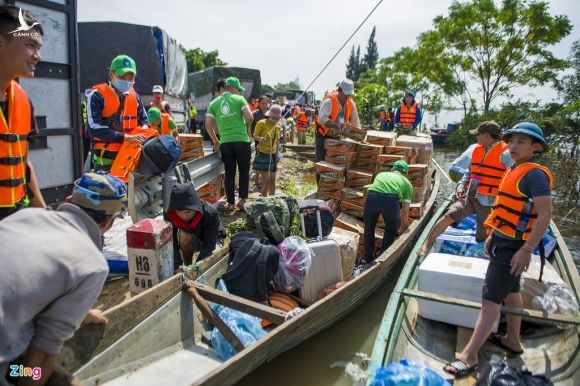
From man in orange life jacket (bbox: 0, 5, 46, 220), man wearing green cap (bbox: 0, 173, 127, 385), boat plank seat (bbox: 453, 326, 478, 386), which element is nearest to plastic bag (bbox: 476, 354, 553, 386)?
boat plank seat (bbox: 453, 326, 478, 386)

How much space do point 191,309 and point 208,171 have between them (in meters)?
2.94

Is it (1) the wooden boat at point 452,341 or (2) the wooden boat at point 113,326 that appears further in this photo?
(1) the wooden boat at point 452,341

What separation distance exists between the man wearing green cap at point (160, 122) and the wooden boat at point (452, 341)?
498cm

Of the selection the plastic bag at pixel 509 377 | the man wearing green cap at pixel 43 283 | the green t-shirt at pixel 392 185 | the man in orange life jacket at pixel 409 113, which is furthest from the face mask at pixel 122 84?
the man in orange life jacket at pixel 409 113

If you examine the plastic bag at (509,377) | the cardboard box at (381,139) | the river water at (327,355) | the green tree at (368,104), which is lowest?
the river water at (327,355)

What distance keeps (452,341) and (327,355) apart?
4.61 feet

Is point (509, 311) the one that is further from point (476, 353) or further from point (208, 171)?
point (208, 171)

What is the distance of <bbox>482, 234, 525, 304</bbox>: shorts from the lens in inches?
115

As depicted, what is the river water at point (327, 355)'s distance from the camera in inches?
155

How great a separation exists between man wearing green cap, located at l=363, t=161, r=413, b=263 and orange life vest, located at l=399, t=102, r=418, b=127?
24.1ft

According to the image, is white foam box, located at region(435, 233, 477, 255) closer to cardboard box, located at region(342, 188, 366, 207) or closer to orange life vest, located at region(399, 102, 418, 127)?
cardboard box, located at region(342, 188, 366, 207)

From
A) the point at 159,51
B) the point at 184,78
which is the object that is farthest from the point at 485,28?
the point at 159,51

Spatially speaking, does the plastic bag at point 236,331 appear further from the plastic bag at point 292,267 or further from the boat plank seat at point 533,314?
the boat plank seat at point 533,314

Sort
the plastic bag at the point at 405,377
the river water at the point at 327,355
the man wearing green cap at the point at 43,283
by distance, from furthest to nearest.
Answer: the river water at the point at 327,355, the plastic bag at the point at 405,377, the man wearing green cap at the point at 43,283
